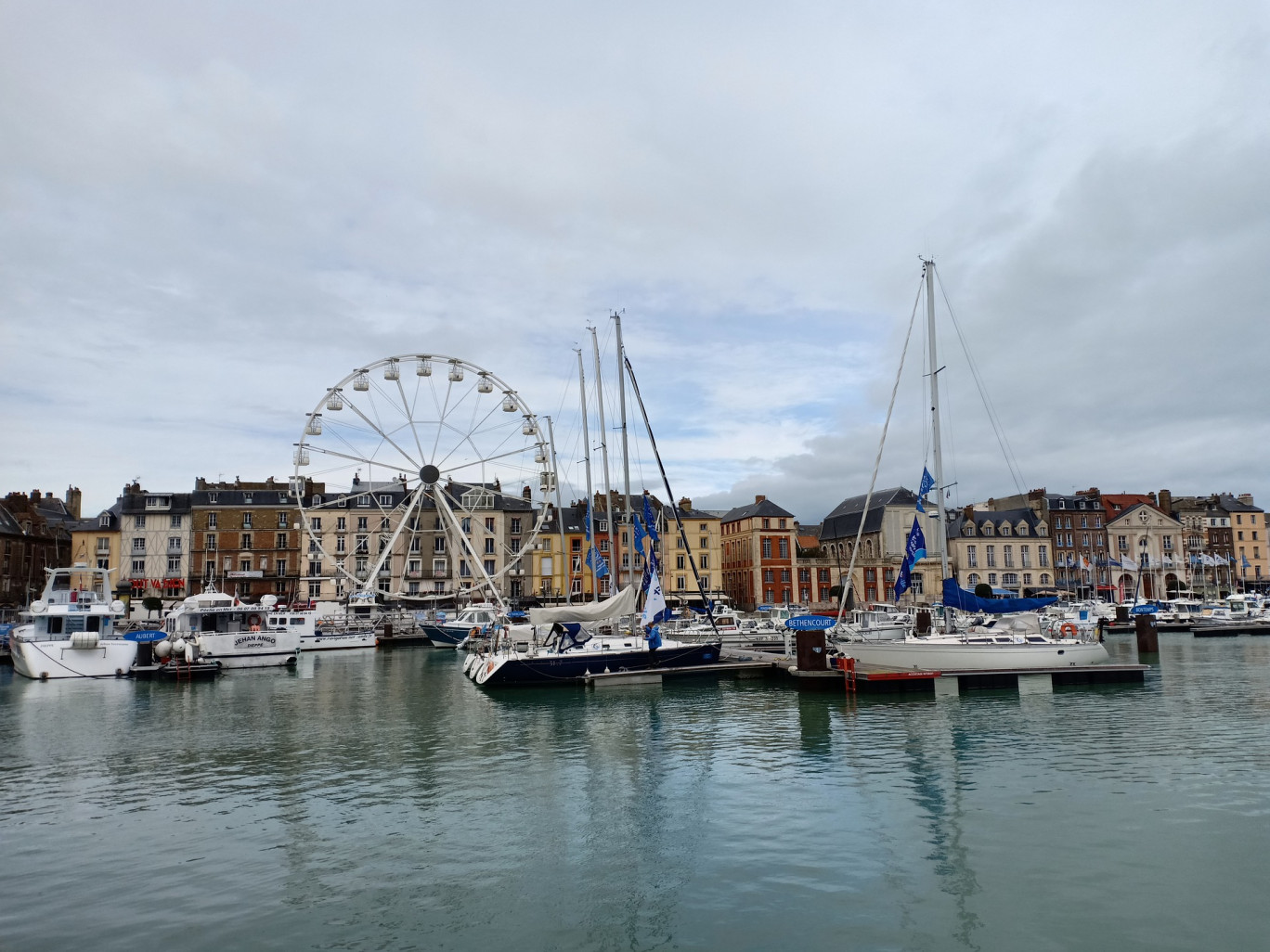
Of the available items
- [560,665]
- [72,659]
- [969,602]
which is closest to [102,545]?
[72,659]

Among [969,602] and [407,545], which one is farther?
[407,545]

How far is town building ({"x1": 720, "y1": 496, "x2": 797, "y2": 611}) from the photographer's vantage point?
94625 millimetres

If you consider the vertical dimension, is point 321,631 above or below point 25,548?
below

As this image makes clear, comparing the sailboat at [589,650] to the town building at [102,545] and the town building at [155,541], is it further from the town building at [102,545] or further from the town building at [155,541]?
the town building at [102,545]

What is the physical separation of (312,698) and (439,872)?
23671mm

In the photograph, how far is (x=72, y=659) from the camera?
41344 millimetres

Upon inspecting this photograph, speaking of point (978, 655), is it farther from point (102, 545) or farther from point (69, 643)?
point (102, 545)

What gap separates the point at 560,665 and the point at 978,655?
1589 cm

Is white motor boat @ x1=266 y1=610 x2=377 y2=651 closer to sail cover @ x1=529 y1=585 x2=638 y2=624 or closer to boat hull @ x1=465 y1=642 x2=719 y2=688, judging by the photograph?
boat hull @ x1=465 y1=642 x2=719 y2=688

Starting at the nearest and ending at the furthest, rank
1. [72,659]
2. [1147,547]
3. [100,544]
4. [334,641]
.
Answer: [72,659]
[334,641]
[100,544]
[1147,547]

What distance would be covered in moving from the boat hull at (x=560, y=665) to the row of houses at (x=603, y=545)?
3542 cm

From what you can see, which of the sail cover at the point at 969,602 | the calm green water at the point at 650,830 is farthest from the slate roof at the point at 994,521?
the calm green water at the point at 650,830

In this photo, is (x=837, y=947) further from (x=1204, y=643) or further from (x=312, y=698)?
(x=1204, y=643)

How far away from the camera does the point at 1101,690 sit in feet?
106
